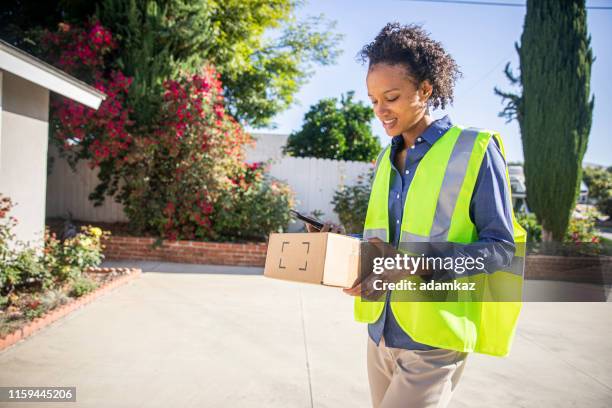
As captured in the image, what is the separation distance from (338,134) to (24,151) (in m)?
11.6

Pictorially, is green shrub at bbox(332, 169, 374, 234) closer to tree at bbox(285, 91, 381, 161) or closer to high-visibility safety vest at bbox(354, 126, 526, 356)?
tree at bbox(285, 91, 381, 161)

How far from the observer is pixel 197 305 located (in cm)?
507

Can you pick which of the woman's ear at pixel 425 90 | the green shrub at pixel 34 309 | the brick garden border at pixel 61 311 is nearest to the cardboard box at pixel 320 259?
the woman's ear at pixel 425 90

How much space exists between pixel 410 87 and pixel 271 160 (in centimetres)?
829

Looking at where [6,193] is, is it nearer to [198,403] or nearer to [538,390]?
[198,403]

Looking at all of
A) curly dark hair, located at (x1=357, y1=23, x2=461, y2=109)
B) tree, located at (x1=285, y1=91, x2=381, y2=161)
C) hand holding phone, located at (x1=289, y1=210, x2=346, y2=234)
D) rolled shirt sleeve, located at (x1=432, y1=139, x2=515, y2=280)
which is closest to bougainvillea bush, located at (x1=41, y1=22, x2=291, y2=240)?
hand holding phone, located at (x1=289, y1=210, x2=346, y2=234)

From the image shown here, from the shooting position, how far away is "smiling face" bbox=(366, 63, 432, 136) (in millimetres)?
1510

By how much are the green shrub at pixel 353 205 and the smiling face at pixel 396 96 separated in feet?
25.5

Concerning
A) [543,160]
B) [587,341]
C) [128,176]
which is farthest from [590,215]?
[128,176]

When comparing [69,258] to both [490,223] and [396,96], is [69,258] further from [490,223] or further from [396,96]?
[490,223]

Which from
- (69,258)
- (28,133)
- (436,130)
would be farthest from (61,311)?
(436,130)

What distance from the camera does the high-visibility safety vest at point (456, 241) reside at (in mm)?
1374

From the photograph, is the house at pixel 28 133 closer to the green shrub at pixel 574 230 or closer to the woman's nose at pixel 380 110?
the woman's nose at pixel 380 110

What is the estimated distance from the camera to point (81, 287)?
4.98m
